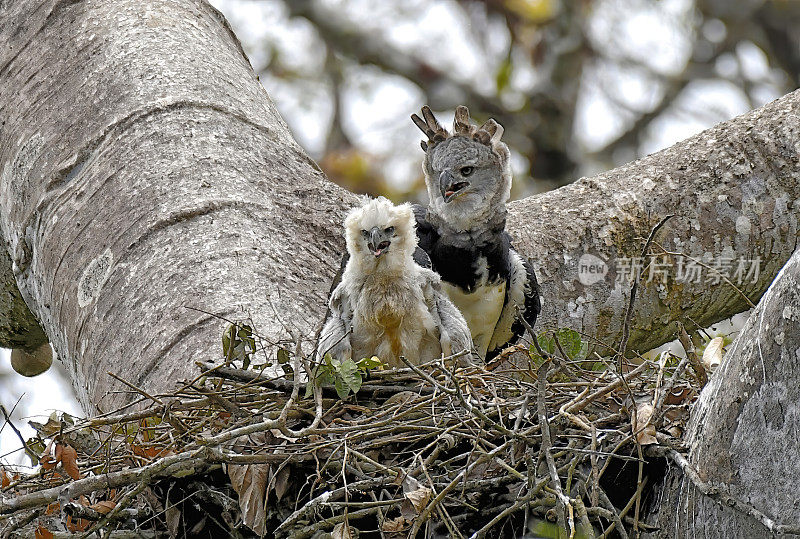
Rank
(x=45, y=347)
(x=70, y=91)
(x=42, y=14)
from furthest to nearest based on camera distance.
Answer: (x=45, y=347), (x=42, y=14), (x=70, y=91)

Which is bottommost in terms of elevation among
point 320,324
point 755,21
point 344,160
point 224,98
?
point 344,160

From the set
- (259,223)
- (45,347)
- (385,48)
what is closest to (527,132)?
(385,48)

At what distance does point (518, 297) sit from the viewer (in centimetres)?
566

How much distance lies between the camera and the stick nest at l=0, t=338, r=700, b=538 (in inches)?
126

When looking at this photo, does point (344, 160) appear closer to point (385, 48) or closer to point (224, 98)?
point (385, 48)

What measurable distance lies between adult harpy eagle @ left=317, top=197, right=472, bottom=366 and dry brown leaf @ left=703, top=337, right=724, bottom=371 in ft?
3.56

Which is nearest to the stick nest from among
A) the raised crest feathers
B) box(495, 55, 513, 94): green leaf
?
the raised crest feathers

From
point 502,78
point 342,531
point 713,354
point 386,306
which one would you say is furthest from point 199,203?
point 502,78

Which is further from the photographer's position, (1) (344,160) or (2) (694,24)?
(2) (694,24)

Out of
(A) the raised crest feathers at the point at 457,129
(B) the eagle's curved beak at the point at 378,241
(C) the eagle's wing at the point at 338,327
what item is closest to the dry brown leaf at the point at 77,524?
(C) the eagle's wing at the point at 338,327

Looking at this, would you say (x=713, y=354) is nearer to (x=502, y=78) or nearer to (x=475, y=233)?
(x=475, y=233)

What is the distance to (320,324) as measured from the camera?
199 inches

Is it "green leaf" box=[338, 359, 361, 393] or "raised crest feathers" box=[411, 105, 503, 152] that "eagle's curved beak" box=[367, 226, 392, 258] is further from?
"raised crest feathers" box=[411, 105, 503, 152]

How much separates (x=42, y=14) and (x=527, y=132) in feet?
20.5
